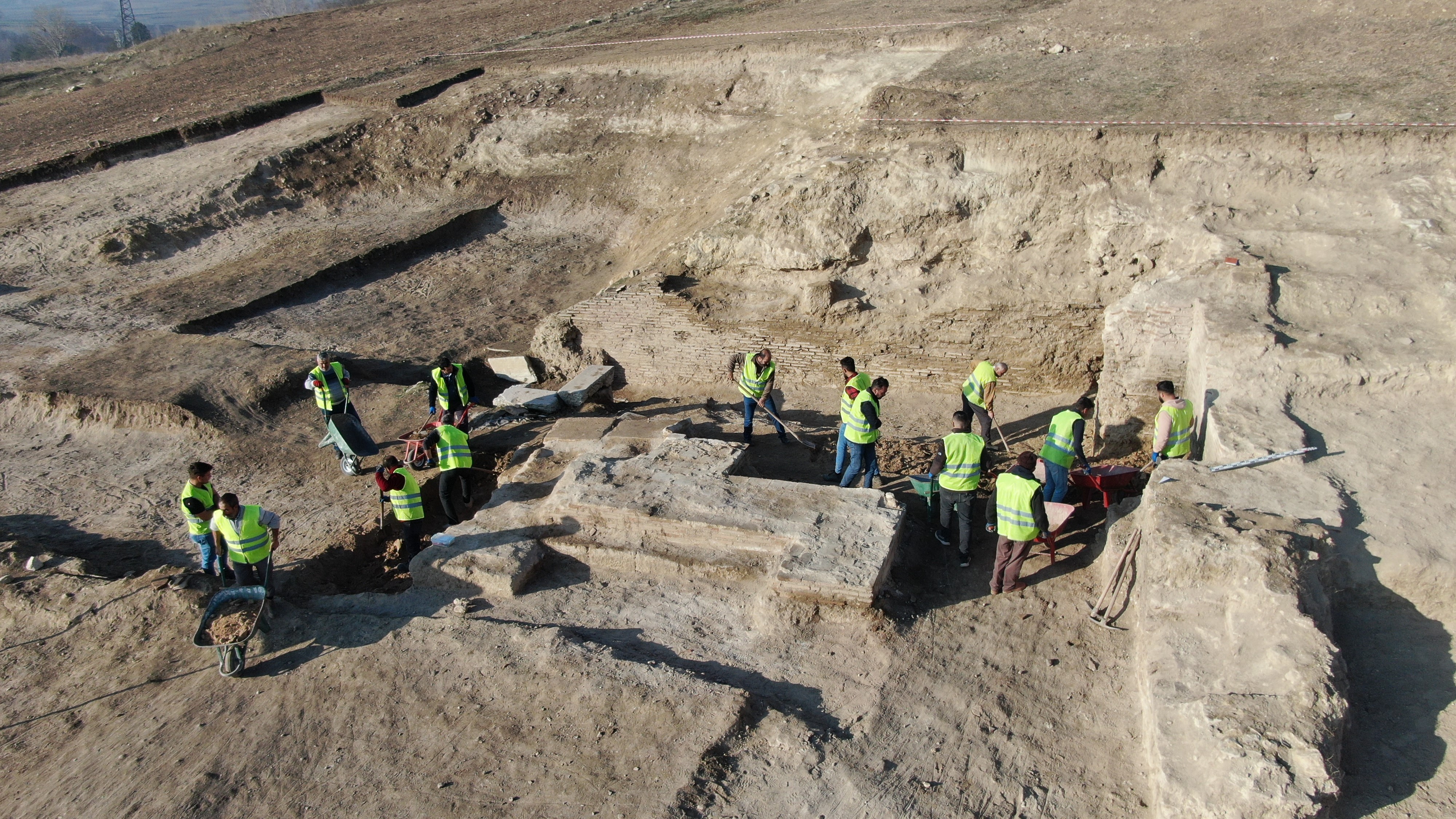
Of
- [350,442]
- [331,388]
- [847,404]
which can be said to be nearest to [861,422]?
[847,404]

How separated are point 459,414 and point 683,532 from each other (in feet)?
13.4

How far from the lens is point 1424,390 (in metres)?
6.27

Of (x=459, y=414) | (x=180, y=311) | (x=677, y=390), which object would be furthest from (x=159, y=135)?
(x=677, y=390)

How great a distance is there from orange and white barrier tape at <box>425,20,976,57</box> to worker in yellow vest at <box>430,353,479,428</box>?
9.42 m

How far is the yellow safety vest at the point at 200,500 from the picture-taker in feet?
22.6

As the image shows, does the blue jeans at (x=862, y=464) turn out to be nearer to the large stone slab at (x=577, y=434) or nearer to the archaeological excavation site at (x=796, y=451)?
the archaeological excavation site at (x=796, y=451)

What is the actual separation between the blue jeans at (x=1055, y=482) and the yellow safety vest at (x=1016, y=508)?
0.93m

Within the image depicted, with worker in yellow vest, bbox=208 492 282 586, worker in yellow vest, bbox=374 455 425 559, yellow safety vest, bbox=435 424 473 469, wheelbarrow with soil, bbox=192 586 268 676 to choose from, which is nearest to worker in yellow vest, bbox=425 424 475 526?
yellow safety vest, bbox=435 424 473 469

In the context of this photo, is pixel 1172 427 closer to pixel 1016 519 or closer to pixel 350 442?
pixel 1016 519

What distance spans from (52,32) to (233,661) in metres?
76.0

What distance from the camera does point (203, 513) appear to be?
6918 millimetres

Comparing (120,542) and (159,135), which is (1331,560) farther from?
(159,135)

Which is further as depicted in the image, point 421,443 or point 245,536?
point 421,443

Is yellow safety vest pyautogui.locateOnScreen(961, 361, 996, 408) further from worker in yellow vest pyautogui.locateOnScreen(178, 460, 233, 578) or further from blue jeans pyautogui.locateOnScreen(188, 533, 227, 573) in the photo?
blue jeans pyautogui.locateOnScreen(188, 533, 227, 573)
